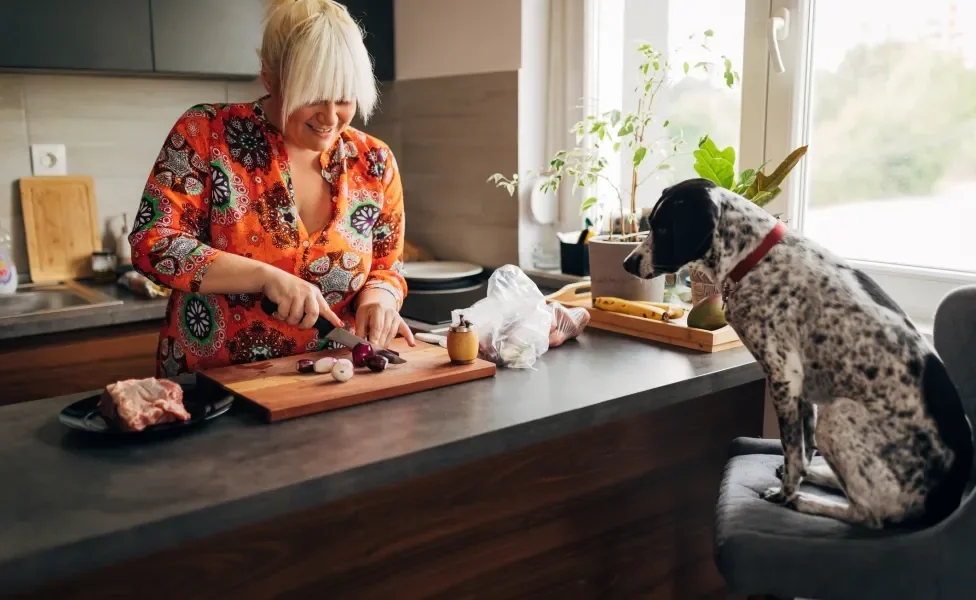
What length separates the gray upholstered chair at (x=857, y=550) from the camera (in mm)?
1133

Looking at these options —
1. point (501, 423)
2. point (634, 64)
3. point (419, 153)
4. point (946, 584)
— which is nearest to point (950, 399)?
point (946, 584)

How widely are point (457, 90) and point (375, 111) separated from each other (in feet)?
1.86

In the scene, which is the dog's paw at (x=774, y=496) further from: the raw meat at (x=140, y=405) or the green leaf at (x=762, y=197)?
the raw meat at (x=140, y=405)

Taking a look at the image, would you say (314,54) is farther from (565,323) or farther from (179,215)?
(565,323)

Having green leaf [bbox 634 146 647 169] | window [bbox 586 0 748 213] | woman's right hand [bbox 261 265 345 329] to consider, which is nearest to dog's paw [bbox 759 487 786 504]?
woman's right hand [bbox 261 265 345 329]

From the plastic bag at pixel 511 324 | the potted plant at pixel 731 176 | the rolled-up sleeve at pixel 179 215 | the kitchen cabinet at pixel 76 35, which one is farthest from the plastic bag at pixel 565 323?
the kitchen cabinet at pixel 76 35

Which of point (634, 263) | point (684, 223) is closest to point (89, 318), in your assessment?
point (634, 263)

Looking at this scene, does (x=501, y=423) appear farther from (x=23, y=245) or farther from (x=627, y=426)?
(x=23, y=245)

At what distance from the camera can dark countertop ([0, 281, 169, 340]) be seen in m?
2.17

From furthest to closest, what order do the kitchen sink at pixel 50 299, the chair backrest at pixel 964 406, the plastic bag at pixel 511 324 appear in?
the kitchen sink at pixel 50 299, the plastic bag at pixel 511 324, the chair backrest at pixel 964 406

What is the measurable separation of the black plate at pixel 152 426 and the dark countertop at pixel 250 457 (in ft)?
0.07

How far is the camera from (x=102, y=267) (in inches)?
109

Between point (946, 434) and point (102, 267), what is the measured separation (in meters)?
2.46

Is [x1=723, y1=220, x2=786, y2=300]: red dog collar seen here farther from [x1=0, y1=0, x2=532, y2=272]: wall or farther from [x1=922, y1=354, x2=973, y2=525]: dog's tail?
[x1=0, y1=0, x2=532, y2=272]: wall
